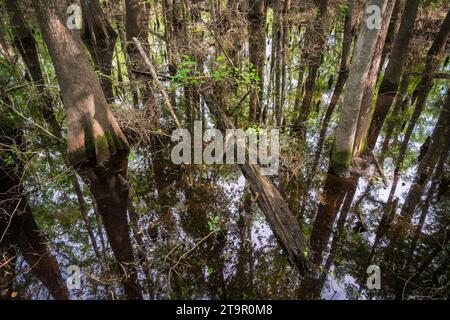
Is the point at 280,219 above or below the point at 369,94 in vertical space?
below

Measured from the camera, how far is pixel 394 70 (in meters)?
9.34

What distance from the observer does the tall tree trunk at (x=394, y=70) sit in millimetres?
8467

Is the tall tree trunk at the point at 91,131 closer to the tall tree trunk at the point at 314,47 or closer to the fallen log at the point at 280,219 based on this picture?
the fallen log at the point at 280,219

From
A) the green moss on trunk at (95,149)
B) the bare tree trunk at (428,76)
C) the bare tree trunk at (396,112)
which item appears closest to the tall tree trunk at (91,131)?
the green moss on trunk at (95,149)

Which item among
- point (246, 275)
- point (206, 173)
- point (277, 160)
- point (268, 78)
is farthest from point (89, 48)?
point (246, 275)

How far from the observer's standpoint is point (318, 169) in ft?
21.7

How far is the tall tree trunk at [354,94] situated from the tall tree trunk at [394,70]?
6.48 ft

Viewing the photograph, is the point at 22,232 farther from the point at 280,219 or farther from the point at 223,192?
the point at 280,219

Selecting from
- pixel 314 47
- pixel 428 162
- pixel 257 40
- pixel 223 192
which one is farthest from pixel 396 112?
pixel 223 192

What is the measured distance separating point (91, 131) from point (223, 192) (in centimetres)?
272

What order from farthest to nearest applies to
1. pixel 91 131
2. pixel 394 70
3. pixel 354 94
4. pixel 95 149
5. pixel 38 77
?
pixel 38 77
pixel 394 70
pixel 95 149
pixel 91 131
pixel 354 94

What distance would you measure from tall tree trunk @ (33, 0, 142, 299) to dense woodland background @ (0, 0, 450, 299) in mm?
25
